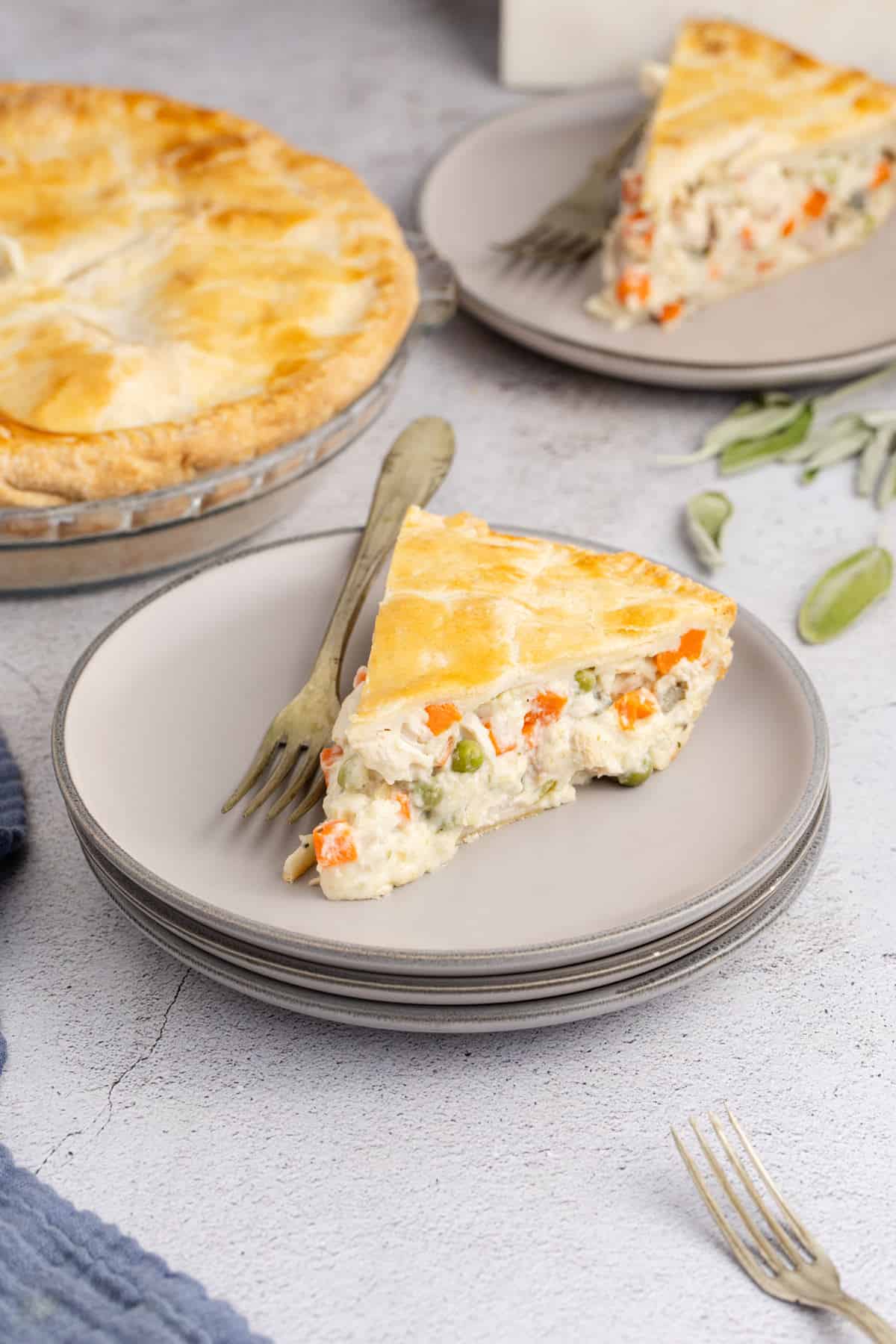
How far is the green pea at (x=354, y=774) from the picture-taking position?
79.1 inches

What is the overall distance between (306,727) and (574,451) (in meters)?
1.27

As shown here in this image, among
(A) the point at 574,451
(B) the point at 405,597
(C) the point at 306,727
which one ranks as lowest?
(A) the point at 574,451

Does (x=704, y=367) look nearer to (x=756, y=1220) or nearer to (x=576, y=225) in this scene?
(x=576, y=225)

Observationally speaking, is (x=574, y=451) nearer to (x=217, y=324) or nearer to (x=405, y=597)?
(x=217, y=324)

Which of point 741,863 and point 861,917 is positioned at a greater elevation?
point 741,863

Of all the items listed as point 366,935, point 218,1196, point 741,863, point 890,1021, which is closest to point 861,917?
point 890,1021

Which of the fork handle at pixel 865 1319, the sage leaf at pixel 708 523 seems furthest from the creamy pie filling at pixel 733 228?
the fork handle at pixel 865 1319

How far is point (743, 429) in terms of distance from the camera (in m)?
3.24

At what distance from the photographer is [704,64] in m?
3.87

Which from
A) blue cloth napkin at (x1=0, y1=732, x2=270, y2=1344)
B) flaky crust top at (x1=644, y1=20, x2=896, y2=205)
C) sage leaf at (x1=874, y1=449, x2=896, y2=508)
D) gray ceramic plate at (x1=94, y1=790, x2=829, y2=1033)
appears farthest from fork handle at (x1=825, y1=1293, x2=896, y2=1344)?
flaky crust top at (x1=644, y1=20, x2=896, y2=205)

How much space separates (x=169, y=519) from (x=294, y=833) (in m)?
0.76

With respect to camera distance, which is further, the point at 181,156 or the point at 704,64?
the point at 704,64

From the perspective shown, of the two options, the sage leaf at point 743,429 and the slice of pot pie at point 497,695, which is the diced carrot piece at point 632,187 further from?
the slice of pot pie at point 497,695

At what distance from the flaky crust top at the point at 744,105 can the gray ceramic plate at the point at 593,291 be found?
0.28m
